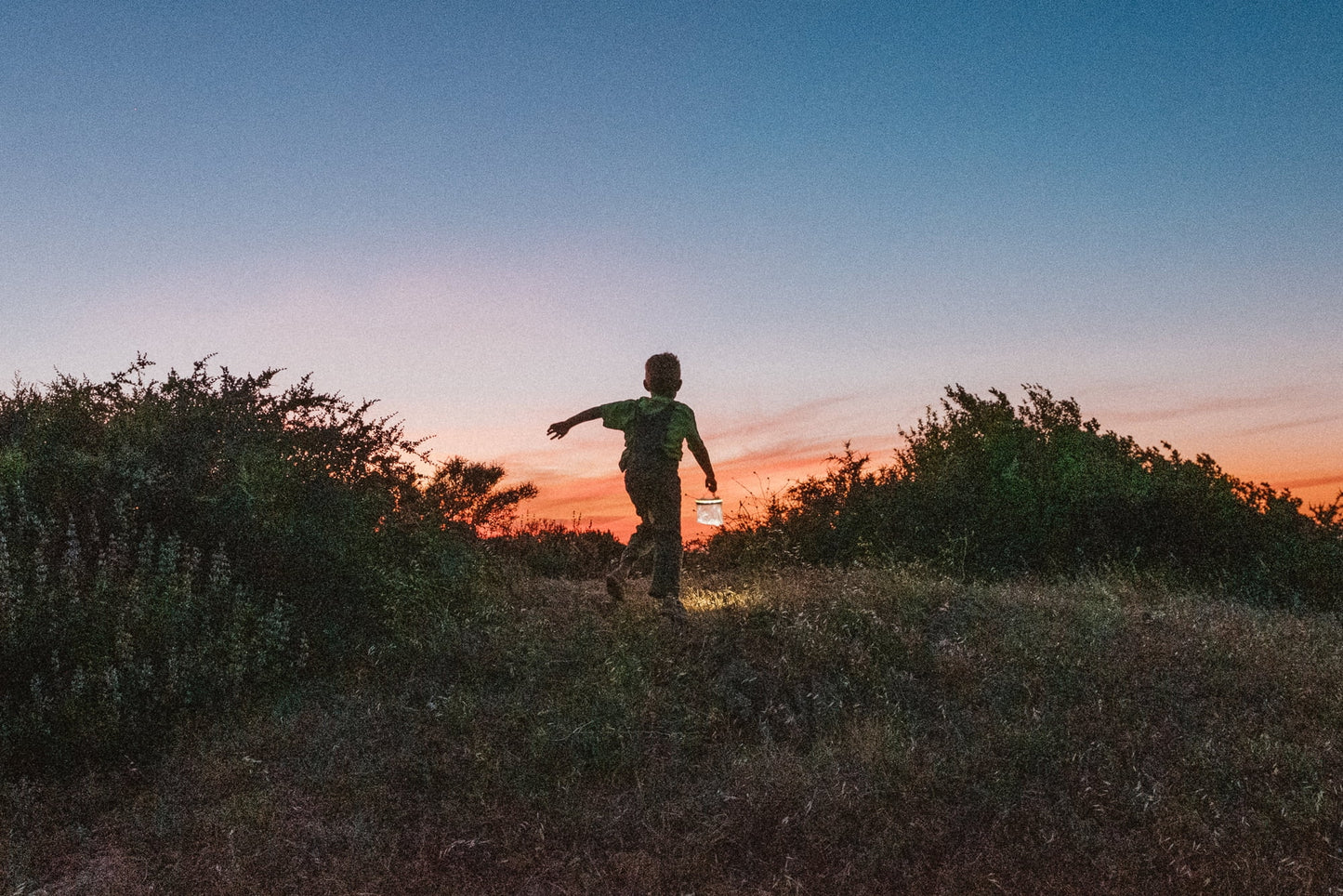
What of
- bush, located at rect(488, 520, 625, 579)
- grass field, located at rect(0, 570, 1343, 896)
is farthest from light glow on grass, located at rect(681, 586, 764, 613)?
bush, located at rect(488, 520, 625, 579)

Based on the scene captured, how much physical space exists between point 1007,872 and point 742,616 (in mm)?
3634

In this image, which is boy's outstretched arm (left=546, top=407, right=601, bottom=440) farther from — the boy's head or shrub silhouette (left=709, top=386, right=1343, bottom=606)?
shrub silhouette (left=709, top=386, right=1343, bottom=606)

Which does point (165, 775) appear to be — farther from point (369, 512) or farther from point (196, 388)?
point (196, 388)

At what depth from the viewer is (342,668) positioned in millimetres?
7891

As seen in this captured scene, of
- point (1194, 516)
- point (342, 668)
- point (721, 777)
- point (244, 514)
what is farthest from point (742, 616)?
point (1194, 516)

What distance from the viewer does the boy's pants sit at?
887cm

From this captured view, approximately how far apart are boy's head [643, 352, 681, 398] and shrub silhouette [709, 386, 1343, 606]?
204 inches

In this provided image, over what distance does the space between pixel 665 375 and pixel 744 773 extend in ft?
13.5

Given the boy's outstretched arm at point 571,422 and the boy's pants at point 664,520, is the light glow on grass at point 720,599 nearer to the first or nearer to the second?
the boy's pants at point 664,520

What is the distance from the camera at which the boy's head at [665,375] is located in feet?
29.9

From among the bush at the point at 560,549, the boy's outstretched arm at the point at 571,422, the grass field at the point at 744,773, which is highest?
the boy's outstretched arm at the point at 571,422

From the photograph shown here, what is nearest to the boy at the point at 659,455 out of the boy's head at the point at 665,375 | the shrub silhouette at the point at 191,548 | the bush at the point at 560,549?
the boy's head at the point at 665,375

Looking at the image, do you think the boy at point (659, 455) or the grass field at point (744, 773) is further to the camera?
the boy at point (659, 455)

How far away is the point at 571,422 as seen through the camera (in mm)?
8977
